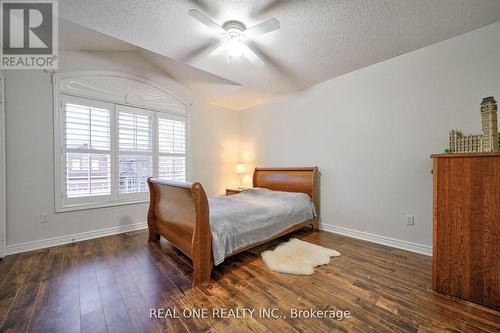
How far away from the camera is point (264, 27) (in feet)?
6.48

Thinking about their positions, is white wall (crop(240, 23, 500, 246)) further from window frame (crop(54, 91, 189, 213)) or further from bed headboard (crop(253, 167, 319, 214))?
window frame (crop(54, 91, 189, 213))

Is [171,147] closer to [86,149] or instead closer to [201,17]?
[86,149]

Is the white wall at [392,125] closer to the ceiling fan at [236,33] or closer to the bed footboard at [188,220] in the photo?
the ceiling fan at [236,33]

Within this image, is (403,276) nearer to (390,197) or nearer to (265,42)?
(390,197)

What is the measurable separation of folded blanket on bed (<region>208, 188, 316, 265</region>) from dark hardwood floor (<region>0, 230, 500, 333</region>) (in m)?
0.29

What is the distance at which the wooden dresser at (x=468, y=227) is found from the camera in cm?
152

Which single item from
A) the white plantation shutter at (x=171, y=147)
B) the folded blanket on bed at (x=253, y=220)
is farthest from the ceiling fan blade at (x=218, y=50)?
the folded blanket on bed at (x=253, y=220)

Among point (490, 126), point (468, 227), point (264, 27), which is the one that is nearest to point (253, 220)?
point (468, 227)

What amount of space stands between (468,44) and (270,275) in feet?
11.3

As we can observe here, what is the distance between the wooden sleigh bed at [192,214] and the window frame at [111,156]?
910mm

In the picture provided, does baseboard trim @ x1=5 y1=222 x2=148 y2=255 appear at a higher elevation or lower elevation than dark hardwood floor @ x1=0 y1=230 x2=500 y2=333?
higher

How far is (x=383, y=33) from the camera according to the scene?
7.52ft

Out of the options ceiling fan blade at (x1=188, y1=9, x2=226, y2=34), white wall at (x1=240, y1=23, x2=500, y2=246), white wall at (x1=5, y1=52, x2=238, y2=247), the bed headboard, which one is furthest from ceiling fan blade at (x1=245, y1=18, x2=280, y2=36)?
white wall at (x1=5, y1=52, x2=238, y2=247)

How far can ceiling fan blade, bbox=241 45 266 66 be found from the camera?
266 cm
